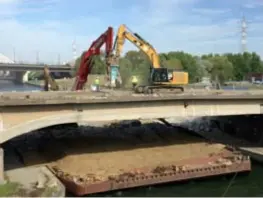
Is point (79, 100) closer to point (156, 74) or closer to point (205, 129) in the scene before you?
point (156, 74)

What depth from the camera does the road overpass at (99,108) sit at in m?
30.9

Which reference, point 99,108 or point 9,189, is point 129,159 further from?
point 9,189

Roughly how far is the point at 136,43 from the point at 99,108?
12879mm

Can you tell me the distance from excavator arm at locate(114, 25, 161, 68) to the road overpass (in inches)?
317

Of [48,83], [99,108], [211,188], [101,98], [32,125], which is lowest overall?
[211,188]

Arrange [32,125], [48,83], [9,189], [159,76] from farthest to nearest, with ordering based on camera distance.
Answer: [48,83] < [159,76] < [32,125] < [9,189]

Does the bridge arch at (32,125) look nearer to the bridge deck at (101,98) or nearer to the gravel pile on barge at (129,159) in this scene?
the bridge deck at (101,98)

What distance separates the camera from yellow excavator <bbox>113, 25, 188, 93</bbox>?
137ft

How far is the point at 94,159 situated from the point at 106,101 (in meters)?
4.65

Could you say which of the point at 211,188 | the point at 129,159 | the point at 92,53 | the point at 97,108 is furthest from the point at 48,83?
the point at 211,188

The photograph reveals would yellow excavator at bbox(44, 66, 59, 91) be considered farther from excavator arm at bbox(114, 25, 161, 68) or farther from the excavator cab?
the excavator cab

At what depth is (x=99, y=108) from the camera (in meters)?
34.8

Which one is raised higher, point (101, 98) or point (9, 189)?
point (101, 98)

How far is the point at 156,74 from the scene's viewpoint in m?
41.9
